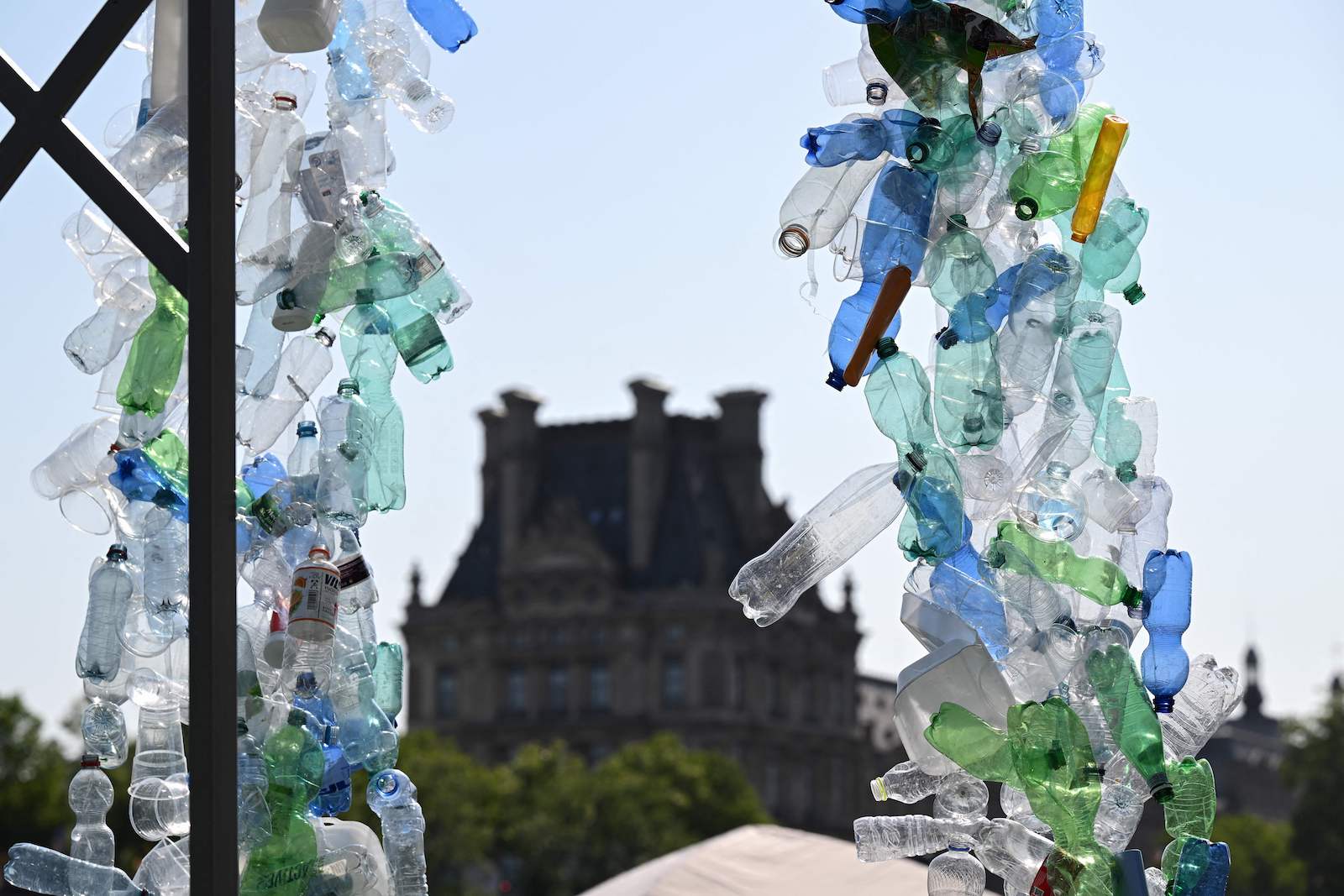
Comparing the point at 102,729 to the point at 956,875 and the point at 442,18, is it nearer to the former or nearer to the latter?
the point at 442,18

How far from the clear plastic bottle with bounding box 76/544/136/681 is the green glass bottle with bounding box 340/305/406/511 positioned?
0.61 meters

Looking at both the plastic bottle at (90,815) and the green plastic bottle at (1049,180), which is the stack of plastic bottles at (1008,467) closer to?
the green plastic bottle at (1049,180)

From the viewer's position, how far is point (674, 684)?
211 feet

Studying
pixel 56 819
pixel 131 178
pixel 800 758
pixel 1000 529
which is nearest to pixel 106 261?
pixel 131 178

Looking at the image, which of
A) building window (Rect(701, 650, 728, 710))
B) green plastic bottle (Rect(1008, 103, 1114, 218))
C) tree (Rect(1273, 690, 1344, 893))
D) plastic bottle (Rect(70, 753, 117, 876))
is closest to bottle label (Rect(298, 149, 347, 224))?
plastic bottle (Rect(70, 753, 117, 876))

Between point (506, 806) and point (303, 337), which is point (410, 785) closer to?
point (303, 337)

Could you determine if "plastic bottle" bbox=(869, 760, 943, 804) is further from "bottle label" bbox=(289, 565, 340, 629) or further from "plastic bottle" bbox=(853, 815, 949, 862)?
"bottle label" bbox=(289, 565, 340, 629)

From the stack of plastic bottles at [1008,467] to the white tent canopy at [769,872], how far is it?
4038 millimetres

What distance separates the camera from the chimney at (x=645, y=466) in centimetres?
6519

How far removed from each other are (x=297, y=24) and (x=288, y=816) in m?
1.77

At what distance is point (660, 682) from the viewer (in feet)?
211

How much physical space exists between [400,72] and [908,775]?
2.14m

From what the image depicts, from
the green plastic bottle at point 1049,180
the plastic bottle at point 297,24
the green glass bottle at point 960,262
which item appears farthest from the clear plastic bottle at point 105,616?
the green plastic bottle at point 1049,180

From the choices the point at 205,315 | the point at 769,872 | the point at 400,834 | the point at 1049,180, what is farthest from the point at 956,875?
the point at 769,872
